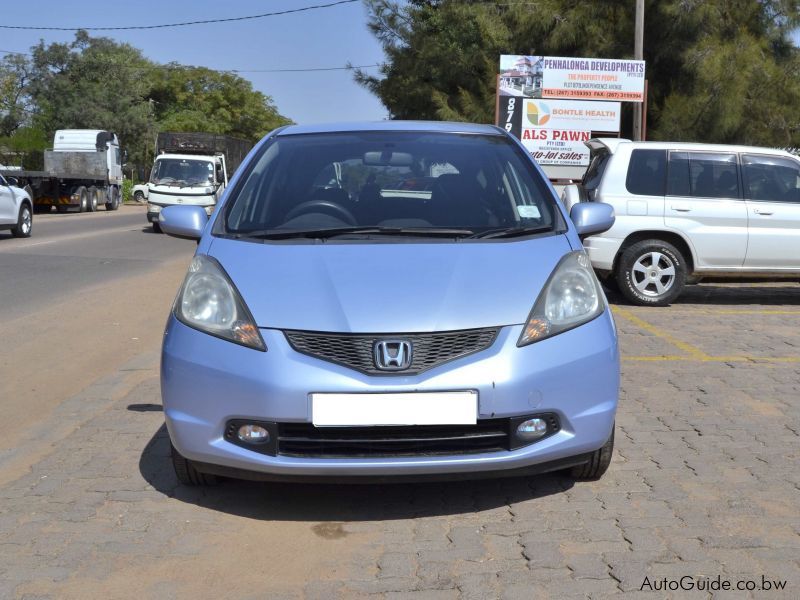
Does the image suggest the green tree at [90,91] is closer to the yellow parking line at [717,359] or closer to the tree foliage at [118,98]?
the tree foliage at [118,98]

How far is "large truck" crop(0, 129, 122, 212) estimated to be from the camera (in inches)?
1393

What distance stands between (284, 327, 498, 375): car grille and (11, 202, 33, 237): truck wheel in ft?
64.2

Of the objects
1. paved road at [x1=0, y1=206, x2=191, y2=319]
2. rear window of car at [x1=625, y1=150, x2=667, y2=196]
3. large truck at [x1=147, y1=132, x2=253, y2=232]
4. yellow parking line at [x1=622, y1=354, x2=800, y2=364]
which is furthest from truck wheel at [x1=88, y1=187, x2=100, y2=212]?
yellow parking line at [x1=622, y1=354, x2=800, y2=364]

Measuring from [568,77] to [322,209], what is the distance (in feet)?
49.8

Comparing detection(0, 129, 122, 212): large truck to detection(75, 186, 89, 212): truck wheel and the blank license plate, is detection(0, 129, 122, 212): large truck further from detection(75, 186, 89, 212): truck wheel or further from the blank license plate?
the blank license plate

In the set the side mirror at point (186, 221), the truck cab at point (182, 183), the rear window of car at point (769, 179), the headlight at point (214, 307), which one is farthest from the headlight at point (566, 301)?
the truck cab at point (182, 183)

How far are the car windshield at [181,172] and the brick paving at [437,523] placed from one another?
70.4 feet

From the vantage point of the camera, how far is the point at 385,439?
3.76m

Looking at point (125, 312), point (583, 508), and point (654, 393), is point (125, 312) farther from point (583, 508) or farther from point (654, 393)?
point (583, 508)

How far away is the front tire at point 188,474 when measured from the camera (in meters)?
4.23

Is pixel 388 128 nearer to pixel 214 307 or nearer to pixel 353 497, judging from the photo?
pixel 214 307

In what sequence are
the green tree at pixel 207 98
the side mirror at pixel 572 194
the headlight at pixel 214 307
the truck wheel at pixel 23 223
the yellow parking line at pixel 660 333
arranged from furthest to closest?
the green tree at pixel 207 98
the truck wheel at pixel 23 223
the side mirror at pixel 572 194
the yellow parking line at pixel 660 333
the headlight at pixel 214 307

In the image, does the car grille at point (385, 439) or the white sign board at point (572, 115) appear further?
the white sign board at point (572, 115)

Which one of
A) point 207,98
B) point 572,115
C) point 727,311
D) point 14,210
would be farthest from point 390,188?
point 207,98
